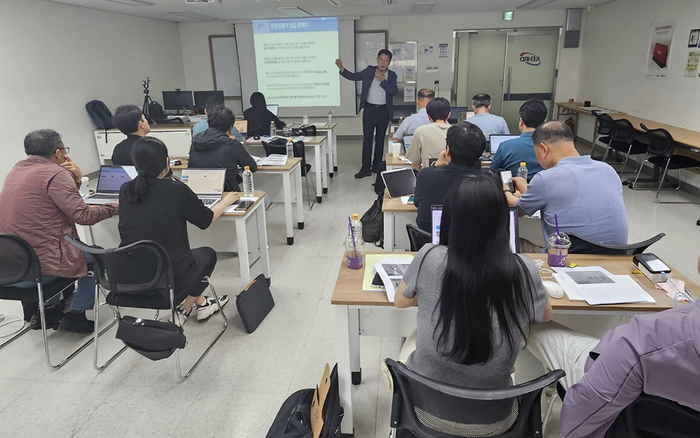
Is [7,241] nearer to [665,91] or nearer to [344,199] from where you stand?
[344,199]

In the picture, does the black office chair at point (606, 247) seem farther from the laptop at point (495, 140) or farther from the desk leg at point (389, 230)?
the laptop at point (495, 140)

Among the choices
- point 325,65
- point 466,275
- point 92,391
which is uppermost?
point 325,65

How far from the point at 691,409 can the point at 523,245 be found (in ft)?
5.53

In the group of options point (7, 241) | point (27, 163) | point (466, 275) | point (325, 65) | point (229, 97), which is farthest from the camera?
point (229, 97)

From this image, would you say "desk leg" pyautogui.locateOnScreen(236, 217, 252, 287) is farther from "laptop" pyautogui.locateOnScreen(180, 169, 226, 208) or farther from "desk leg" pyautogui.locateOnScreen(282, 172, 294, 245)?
"desk leg" pyautogui.locateOnScreen(282, 172, 294, 245)

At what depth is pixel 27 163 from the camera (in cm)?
254

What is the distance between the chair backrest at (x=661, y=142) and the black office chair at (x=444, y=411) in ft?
16.4

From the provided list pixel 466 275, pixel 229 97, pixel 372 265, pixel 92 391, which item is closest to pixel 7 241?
pixel 92 391

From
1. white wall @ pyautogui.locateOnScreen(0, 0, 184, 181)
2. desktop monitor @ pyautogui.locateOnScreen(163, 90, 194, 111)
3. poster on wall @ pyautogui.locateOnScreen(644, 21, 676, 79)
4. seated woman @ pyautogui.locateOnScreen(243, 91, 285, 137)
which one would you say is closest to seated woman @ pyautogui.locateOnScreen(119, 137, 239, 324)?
seated woman @ pyautogui.locateOnScreen(243, 91, 285, 137)

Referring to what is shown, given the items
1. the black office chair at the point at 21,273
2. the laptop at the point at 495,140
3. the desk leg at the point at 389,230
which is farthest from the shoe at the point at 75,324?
the laptop at the point at 495,140

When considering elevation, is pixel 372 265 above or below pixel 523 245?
above

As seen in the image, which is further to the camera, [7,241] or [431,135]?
[431,135]

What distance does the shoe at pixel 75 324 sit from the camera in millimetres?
2824

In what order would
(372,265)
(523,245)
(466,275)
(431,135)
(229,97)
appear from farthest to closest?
(229,97) → (431,135) → (523,245) → (372,265) → (466,275)
